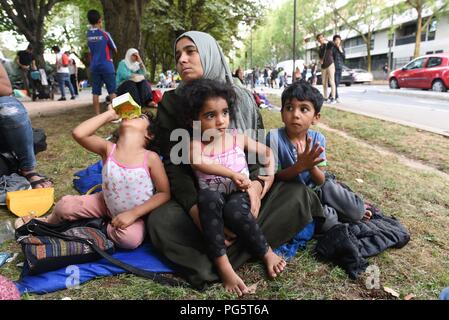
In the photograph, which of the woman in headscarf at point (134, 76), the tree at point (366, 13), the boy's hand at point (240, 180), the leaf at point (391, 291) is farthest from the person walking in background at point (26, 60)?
the tree at point (366, 13)

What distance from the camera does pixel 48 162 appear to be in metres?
4.39

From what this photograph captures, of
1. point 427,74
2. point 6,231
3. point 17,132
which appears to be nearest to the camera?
point 6,231

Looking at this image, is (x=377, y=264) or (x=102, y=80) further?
(x=102, y=80)

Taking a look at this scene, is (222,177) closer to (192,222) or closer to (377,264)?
(192,222)

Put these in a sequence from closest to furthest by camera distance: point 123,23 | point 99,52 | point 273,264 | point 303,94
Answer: point 273,264
point 303,94
point 99,52
point 123,23

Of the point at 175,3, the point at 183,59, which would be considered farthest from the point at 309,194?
the point at 175,3

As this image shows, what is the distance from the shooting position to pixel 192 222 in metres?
2.15

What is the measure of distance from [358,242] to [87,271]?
5.56 ft

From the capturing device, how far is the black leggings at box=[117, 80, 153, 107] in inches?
253

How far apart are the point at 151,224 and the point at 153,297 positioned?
18.3 inches

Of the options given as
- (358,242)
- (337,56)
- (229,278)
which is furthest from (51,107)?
(358,242)

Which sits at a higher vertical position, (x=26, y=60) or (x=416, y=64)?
(x=26, y=60)

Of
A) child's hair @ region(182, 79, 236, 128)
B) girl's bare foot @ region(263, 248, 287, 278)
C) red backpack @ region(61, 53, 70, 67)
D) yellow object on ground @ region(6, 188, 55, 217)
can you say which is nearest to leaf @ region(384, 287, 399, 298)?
girl's bare foot @ region(263, 248, 287, 278)
